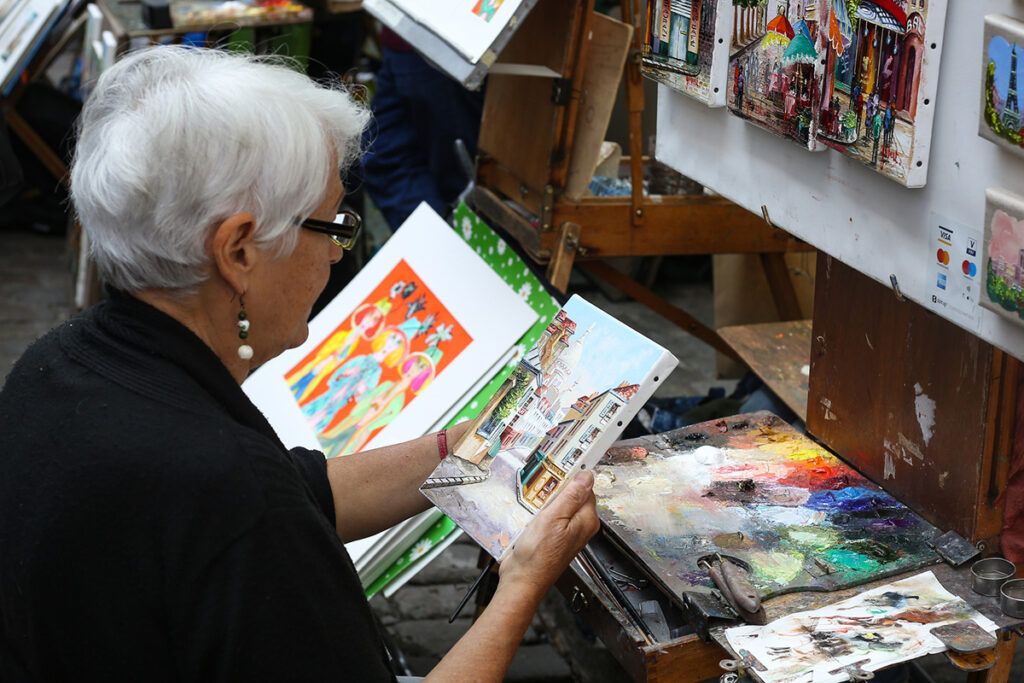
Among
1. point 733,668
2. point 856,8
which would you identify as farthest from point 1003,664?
point 856,8

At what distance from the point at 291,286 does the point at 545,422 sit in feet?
1.69

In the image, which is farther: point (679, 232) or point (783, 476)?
point (679, 232)

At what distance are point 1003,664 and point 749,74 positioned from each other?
100 cm

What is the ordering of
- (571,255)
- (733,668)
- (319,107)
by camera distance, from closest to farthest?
(319,107)
(733,668)
(571,255)

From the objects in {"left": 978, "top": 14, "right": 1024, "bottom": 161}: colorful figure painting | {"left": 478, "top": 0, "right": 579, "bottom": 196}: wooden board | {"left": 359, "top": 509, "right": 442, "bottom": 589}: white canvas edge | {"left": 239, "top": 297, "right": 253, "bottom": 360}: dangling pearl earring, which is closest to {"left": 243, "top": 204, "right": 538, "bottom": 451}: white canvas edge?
{"left": 359, "top": 509, "right": 442, "bottom": 589}: white canvas edge

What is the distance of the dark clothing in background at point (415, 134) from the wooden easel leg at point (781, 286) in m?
1.12

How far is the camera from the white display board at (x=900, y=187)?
1.57 meters

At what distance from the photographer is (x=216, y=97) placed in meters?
1.39

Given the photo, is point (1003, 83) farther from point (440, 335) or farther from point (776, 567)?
point (440, 335)

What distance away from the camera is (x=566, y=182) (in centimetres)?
303

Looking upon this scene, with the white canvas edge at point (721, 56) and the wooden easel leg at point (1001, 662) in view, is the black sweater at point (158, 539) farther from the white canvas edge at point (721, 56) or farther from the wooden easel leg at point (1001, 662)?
the white canvas edge at point (721, 56)

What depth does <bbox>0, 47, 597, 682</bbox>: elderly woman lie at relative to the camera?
132 cm

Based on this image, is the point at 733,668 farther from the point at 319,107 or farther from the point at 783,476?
the point at 319,107

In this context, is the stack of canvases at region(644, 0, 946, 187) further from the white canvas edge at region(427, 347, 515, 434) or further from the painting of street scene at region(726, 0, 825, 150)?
the white canvas edge at region(427, 347, 515, 434)
